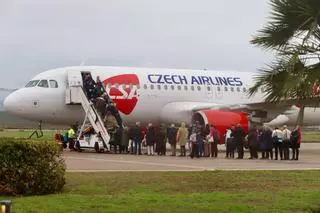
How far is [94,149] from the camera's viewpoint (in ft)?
96.9

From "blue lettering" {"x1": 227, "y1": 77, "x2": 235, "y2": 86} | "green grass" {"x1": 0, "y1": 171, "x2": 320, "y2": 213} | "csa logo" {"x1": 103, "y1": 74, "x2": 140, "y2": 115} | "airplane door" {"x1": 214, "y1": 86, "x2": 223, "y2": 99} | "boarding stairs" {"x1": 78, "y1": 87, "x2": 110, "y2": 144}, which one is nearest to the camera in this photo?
"green grass" {"x1": 0, "y1": 171, "x2": 320, "y2": 213}

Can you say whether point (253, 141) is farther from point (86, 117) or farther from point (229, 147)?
point (86, 117)

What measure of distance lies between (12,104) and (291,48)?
64.9ft

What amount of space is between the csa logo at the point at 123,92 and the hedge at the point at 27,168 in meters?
17.4

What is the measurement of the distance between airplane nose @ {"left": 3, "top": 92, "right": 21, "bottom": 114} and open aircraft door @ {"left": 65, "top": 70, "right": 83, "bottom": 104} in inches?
89.3

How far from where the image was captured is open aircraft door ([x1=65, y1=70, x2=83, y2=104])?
2995 cm

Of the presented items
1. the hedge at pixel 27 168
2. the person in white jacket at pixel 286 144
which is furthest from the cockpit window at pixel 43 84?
the hedge at pixel 27 168

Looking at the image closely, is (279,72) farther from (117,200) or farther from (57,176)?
(57,176)

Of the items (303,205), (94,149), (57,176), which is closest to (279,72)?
(303,205)

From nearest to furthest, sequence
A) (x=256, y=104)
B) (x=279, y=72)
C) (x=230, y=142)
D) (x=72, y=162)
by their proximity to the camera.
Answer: (x=279, y=72), (x=72, y=162), (x=230, y=142), (x=256, y=104)

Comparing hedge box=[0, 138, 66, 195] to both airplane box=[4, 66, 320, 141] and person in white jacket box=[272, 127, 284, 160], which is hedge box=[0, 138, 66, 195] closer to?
person in white jacket box=[272, 127, 284, 160]

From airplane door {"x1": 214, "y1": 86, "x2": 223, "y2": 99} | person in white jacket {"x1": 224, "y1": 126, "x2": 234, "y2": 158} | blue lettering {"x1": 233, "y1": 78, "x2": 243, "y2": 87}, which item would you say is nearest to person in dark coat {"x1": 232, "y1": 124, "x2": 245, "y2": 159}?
person in white jacket {"x1": 224, "y1": 126, "x2": 234, "y2": 158}

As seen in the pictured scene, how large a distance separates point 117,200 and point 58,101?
18.6m

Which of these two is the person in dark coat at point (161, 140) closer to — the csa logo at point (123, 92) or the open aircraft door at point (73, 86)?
the csa logo at point (123, 92)
